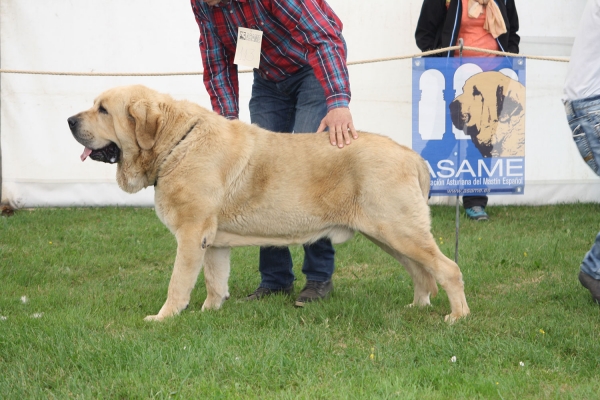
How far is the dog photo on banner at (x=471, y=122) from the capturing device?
226 inches

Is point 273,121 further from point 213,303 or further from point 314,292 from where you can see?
point 213,303

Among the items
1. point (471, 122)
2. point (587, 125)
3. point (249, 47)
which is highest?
point (249, 47)

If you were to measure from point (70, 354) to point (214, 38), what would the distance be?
2.35 meters

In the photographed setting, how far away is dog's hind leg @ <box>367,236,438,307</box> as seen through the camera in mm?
4391

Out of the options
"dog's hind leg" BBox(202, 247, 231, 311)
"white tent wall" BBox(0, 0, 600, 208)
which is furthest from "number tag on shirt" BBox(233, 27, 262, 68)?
"white tent wall" BBox(0, 0, 600, 208)

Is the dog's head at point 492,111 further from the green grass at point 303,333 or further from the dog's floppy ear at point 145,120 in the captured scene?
the dog's floppy ear at point 145,120

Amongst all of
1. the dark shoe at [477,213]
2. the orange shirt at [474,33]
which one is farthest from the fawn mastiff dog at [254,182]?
the orange shirt at [474,33]

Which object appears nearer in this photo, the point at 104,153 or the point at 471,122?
the point at 104,153

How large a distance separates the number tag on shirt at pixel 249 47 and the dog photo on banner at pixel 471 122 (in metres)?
1.96

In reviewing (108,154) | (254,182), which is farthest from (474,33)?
(108,154)

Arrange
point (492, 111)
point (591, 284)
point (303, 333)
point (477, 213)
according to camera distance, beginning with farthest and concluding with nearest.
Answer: point (477, 213)
point (492, 111)
point (591, 284)
point (303, 333)

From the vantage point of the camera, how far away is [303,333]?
3848mm

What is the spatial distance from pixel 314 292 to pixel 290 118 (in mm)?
1278

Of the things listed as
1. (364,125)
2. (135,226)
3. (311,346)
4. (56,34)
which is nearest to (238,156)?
(311,346)
